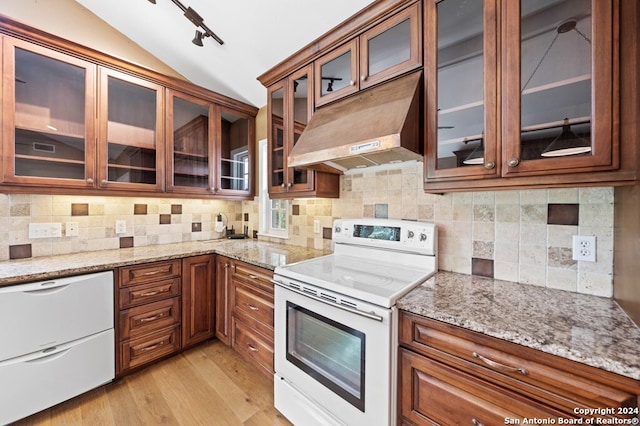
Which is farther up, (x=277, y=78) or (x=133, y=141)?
(x=277, y=78)

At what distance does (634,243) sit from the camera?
886mm

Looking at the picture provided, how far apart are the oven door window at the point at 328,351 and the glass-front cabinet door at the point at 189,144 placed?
1.67m

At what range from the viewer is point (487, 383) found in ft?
2.93

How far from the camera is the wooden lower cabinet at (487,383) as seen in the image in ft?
2.37

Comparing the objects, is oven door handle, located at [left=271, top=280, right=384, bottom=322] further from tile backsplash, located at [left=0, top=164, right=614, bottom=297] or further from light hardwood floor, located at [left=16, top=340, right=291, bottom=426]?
light hardwood floor, located at [left=16, top=340, right=291, bottom=426]

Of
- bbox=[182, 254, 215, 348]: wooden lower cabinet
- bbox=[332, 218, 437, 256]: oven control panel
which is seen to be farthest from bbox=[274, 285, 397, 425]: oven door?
bbox=[182, 254, 215, 348]: wooden lower cabinet

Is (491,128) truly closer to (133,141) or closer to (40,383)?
(133,141)

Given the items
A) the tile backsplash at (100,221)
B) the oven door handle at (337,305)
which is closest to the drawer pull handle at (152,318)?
the tile backsplash at (100,221)

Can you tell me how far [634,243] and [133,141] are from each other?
3079 mm

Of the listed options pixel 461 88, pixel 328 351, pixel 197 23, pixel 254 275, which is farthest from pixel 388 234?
pixel 197 23

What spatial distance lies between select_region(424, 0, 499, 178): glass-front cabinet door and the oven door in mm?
824

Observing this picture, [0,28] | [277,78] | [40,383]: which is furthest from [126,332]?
[277,78]

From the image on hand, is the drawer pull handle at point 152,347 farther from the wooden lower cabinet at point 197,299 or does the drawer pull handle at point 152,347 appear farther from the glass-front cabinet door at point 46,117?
the glass-front cabinet door at point 46,117

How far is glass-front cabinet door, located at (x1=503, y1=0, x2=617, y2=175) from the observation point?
3.00 ft
